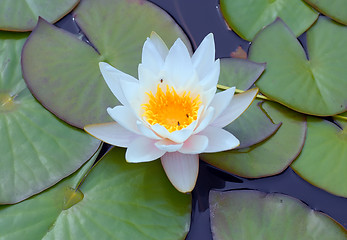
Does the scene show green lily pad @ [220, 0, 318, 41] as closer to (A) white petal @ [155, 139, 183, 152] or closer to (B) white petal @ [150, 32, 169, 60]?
(B) white petal @ [150, 32, 169, 60]

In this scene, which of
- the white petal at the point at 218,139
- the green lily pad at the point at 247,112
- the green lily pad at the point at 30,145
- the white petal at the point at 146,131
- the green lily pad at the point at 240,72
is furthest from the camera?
the green lily pad at the point at 240,72

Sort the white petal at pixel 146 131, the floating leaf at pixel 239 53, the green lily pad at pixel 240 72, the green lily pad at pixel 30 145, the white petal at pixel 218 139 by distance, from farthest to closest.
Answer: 1. the floating leaf at pixel 239 53
2. the green lily pad at pixel 240 72
3. the green lily pad at pixel 30 145
4. the white petal at pixel 218 139
5. the white petal at pixel 146 131

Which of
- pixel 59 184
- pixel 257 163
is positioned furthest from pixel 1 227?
pixel 257 163

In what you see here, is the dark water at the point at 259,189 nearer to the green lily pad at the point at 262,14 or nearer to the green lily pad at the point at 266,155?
the green lily pad at the point at 266,155

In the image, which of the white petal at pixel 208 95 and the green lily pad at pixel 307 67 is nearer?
the white petal at pixel 208 95

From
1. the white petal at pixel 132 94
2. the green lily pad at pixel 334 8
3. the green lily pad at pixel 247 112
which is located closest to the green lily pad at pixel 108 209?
the white petal at pixel 132 94

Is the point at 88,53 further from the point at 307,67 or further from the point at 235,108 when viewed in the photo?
the point at 307,67

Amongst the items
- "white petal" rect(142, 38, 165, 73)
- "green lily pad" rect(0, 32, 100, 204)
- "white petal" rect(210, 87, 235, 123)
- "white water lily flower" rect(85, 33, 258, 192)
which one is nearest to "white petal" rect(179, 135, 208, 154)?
"white water lily flower" rect(85, 33, 258, 192)
